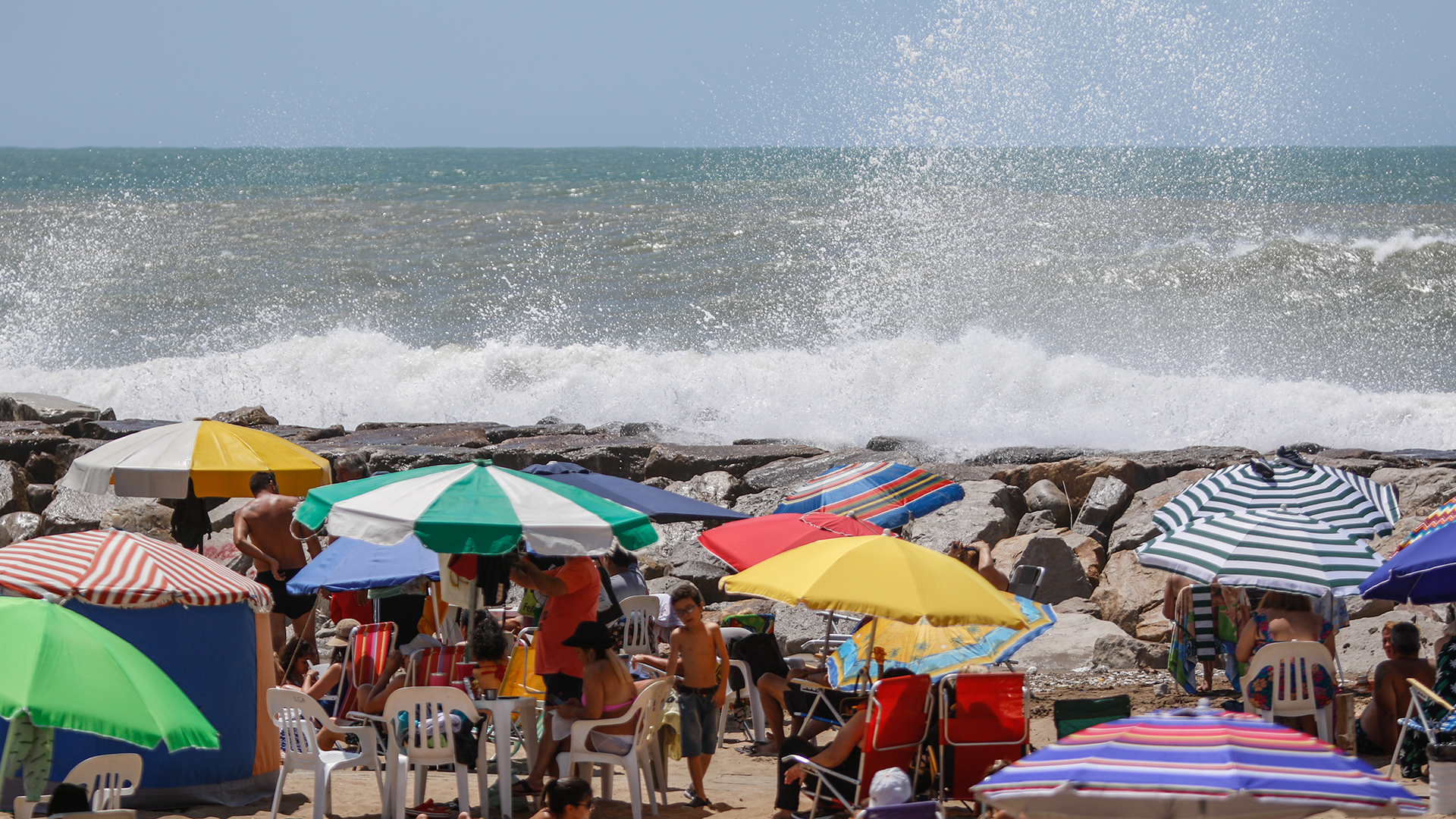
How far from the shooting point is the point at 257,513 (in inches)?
316

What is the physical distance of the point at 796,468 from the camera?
38.3 ft

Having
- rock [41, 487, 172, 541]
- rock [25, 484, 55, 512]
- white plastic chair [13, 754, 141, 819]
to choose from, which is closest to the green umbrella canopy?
white plastic chair [13, 754, 141, 819]

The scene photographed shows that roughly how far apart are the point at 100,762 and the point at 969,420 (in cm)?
1213

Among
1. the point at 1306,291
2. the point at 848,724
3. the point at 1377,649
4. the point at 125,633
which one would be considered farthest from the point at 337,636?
the point at 1306,291

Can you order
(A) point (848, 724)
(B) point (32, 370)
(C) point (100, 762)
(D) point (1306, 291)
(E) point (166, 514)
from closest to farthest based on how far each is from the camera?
(C) point (100, 762) → (A) point (848, 724) → (E) point (166, 514) → (B) point (32, 370) → (D) point (1306, 291)

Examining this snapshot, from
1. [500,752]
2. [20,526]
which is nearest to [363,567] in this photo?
[500,752]

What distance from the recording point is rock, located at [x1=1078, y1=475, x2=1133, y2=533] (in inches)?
413

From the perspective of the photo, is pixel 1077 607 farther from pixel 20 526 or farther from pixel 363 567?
pixel 20 526

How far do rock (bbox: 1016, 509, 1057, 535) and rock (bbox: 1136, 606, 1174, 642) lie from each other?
1.52 metres

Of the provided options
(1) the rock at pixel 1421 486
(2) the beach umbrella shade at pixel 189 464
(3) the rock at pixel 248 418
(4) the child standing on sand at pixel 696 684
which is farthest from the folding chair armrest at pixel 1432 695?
(3) the rock at pixel 248 418

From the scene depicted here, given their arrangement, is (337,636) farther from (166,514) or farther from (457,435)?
(457,435)

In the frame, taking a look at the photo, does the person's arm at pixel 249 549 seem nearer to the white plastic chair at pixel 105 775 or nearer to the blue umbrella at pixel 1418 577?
the white plastic chair at pixel 105 775

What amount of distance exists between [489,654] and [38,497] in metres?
8.22

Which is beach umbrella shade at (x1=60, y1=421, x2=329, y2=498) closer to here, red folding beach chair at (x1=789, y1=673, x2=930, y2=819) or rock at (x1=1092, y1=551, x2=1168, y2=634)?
red folding beach chair at (x1=789, y1=673, x2=930, y2=819)
